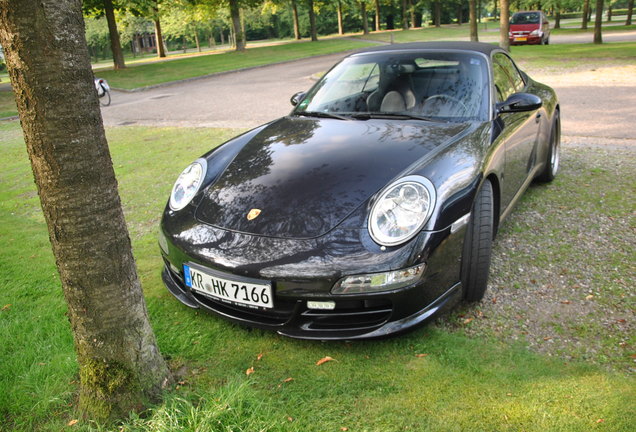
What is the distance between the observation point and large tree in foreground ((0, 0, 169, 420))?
177cm

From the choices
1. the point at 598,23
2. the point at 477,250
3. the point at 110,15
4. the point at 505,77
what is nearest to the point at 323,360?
the point at 477,250

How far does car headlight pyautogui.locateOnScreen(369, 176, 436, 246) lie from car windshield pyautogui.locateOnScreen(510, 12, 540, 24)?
2455 cm

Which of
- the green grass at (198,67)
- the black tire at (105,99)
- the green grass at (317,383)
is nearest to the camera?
the green grass at (317,383)

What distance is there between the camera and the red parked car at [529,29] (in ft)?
77.2

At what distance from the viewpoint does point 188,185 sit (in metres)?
3.27

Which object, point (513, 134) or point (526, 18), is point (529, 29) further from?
point (513, 134)

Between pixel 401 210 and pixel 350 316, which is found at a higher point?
pixel 401 210

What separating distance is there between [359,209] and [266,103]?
996 centimetres

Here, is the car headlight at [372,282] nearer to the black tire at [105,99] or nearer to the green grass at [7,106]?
the black tire at [105,99]

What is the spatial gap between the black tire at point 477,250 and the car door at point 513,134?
56cm

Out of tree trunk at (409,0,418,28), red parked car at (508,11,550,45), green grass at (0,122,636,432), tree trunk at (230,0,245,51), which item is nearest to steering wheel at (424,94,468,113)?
green grass at (0,122,636,432)

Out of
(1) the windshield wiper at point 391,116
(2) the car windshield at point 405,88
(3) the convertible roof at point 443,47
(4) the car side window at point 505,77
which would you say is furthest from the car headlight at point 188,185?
(4) the car side window at point 505,77

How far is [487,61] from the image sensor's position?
3.86 meters

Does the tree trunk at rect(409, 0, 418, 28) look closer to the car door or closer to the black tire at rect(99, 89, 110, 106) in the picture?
the black tire at rect(99, 89, 110, 106)
